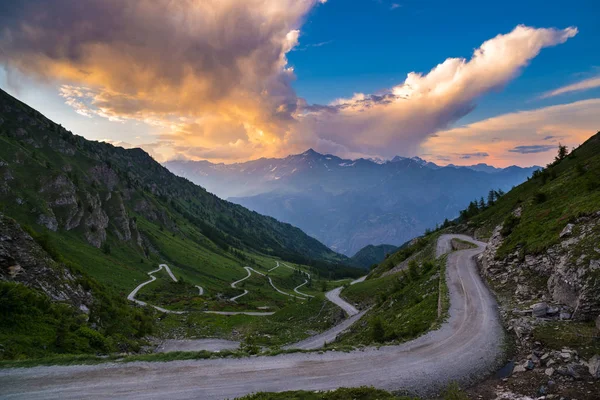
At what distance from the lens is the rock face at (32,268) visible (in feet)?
99.9

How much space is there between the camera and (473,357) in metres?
20.0

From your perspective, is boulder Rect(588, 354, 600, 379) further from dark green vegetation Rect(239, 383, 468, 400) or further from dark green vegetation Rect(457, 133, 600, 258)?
dark green vegetation Rect(457, 133, 600, 258)

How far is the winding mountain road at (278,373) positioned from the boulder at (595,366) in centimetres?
505

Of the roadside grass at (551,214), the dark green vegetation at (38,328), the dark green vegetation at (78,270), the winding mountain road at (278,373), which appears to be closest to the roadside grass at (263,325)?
the dark green vegetation at (78,270)

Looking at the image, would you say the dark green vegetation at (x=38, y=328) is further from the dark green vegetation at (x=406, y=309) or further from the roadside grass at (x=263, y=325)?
the dark green vegetation at (x=406, y=309)

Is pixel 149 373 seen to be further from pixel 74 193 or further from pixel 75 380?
pixel 74 193

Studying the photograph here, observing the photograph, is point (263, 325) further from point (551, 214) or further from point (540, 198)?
point (540, 198)

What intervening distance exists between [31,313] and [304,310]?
47672 mm

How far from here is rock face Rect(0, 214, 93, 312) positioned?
99.9 feet

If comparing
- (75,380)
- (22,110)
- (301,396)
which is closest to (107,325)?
(75,380)

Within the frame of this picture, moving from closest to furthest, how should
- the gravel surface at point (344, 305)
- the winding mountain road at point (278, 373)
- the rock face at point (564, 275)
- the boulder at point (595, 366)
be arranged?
the boulder at point (595, 366) → the winding mountain road at point (278, 373) → the rock face at point (564, 275) → the gravel surface at point (344, 305)

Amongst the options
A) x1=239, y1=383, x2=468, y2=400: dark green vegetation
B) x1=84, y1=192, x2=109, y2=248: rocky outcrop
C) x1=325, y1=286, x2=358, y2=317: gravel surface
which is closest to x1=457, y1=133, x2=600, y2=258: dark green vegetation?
x1=239, y1=383, x2=468, y2=400: dark green vegetation

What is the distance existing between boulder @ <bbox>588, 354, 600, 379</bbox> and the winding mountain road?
16.6 ft

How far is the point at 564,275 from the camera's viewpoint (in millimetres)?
23000
